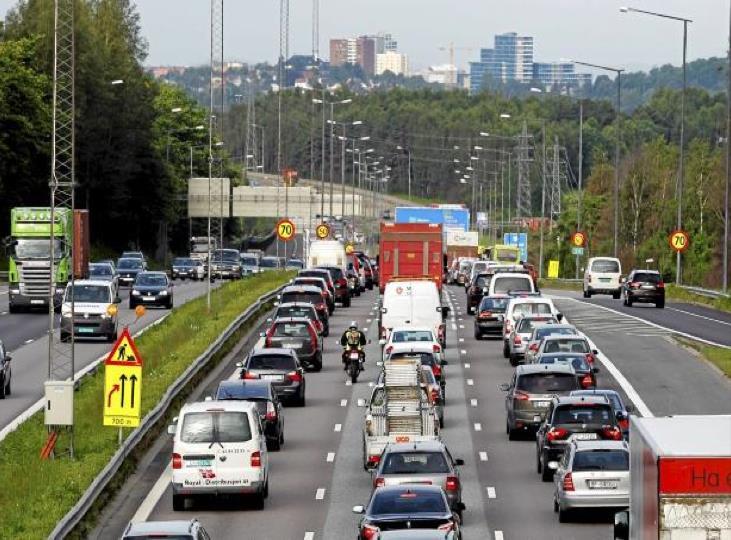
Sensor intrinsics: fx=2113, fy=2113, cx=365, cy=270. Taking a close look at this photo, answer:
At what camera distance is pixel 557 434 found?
35875mm

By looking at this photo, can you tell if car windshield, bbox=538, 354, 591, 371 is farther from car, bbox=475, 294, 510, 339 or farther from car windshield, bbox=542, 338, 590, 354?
car, bbox=475, 294, 510, 339

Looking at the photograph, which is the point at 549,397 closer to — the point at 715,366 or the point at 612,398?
the point at 612,398

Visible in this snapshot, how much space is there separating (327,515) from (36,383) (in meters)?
20.7

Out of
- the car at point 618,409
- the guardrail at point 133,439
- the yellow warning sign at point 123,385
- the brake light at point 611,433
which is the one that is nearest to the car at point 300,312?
the guardrail at point 133,439

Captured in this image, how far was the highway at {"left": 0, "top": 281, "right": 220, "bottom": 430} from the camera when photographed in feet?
159

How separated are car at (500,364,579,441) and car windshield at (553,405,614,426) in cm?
491

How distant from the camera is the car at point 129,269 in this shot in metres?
103

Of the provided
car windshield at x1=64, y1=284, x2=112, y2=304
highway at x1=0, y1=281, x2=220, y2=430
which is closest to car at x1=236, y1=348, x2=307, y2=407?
highway at x1=0, y1=281, x2=220, y2=430

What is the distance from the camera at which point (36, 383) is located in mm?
52469

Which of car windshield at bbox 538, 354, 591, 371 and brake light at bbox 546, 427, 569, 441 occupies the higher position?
car windshield at bbox 538, 354, 591, 371

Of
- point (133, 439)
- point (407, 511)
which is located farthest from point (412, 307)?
point (407, 511)

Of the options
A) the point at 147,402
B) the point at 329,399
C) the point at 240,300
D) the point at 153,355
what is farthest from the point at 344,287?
the point at 147,402

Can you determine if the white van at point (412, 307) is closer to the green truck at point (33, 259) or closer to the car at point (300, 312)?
the car at point (300, 312)

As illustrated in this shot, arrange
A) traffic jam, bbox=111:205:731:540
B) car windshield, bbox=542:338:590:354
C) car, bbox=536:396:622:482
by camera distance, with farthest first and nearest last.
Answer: car windshield, bbox=542:338:590:354 → car, bbox=536:396:622:482 → traffic jam, bbox=111:205:731:540
